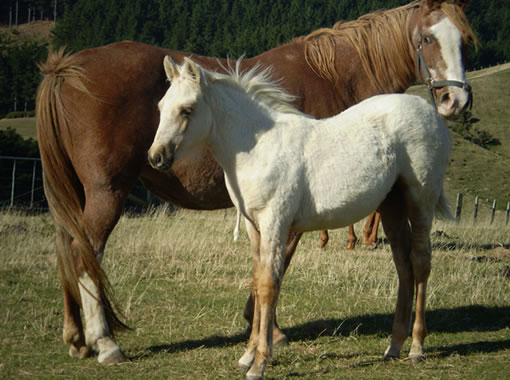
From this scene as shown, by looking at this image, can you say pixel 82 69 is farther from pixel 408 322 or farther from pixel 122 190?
Answer: pixel 408 322

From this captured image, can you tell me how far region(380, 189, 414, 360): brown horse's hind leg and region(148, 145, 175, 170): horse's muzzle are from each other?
2066 mm

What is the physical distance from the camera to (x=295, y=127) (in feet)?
14.2

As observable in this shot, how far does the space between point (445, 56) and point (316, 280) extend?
135 inches

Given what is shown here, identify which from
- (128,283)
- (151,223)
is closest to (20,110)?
(151,223)

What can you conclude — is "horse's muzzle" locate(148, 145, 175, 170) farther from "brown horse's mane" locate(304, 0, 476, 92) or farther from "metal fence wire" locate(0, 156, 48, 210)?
"metal fence wire" locate(0, 156, 48, 210)

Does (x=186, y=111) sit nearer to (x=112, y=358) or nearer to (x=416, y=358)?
(x=112, y=358)

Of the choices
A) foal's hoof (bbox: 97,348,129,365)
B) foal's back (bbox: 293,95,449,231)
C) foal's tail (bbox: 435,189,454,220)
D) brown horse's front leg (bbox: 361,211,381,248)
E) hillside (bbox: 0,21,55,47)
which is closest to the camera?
foal's back (bbox: 293,95,449,231)

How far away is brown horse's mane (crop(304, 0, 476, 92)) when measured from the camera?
18.7ft

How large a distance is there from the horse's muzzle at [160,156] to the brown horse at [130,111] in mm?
1010

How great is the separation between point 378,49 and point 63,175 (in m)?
3.43

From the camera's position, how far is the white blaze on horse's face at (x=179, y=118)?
3.86 meters

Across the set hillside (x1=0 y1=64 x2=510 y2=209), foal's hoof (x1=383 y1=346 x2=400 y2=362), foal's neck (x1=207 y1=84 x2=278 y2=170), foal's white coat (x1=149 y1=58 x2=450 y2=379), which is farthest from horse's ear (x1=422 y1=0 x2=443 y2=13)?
hillside (x1=0 y1=64 x2=510 y2=209)

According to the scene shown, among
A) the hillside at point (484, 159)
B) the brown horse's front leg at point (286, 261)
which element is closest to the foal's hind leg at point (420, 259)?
the brown horse's front leg at point (286, 261)

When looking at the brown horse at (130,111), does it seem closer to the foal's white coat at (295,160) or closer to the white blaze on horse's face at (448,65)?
the white blaze on horse's face at (448,65)
